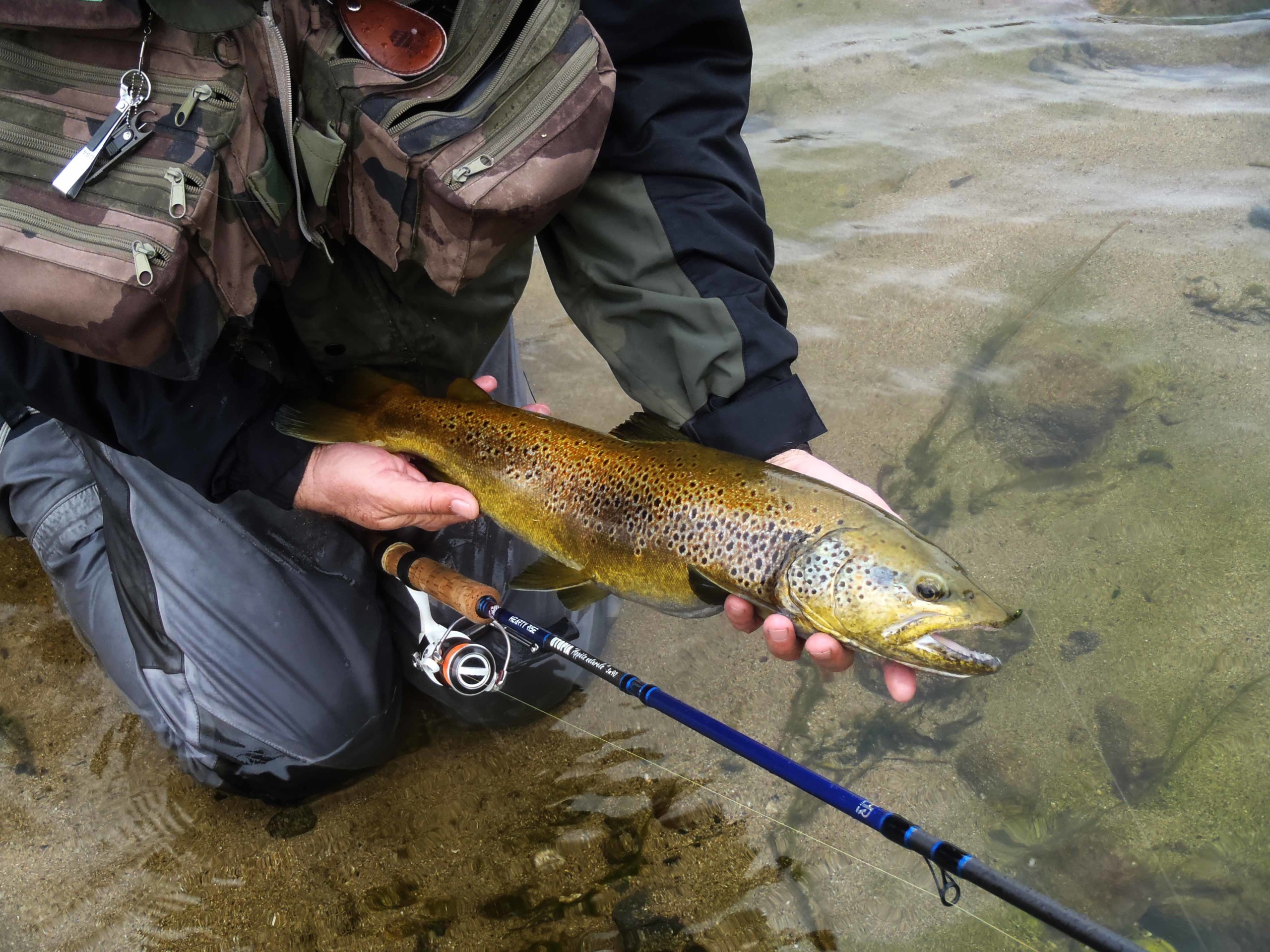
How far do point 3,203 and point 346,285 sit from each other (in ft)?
2.86

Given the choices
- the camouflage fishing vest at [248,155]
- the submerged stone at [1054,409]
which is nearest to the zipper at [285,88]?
the camouflage fishing vest at [248,155]

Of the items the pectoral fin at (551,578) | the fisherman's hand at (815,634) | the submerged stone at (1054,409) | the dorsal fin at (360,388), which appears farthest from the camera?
the submerged stone at (1054,409)

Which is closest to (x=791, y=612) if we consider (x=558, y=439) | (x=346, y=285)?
(x=558, y=439)

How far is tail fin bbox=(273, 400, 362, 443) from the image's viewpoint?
2.57 meters

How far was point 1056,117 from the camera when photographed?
5387 millimetres

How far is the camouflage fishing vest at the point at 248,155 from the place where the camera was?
1.98 m

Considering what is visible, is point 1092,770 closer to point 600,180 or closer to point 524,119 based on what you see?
point 600,180

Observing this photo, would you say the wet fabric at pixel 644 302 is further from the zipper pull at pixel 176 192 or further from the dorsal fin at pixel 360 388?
the zipper pull at pixel 176 192

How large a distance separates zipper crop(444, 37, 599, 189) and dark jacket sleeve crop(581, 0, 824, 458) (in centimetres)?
29

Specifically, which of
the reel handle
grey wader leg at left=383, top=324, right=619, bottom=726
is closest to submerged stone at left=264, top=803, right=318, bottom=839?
grey wader leg at left=383, top=324, right=619, bottom=726

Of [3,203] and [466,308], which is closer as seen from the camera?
[3,203]

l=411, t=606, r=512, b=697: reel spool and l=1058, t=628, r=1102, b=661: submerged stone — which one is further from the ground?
l=411, t=606, r=512, b=697: reel spool

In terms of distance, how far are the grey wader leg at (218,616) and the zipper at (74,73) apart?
1.30 metres

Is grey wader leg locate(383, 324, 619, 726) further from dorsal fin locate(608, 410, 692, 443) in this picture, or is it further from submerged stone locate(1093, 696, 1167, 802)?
submerged stone locate(1093, 696, 1167, 802)
